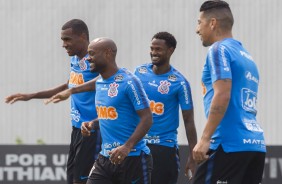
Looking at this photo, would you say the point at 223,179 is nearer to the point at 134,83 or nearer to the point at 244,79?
the point at 244,79

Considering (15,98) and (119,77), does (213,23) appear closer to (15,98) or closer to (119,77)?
(119,77)

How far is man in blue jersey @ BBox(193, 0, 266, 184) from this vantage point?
705cm

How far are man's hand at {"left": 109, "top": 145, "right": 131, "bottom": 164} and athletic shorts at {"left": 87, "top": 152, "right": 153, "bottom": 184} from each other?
1.27 feet

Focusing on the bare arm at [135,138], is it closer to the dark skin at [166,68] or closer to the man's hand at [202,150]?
the man's hand at [202,150]

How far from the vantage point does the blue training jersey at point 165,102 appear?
1027 centimetres

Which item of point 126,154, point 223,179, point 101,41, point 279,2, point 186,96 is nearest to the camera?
point 223,179

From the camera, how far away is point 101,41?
29.1 feet

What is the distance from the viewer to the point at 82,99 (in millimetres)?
10320

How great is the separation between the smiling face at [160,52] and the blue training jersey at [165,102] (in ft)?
0.50

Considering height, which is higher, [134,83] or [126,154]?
[134,83]

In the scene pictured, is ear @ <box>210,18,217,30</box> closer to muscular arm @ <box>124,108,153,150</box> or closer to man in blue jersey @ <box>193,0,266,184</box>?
man in blue jersey @ <box>193,0,266,184</box>

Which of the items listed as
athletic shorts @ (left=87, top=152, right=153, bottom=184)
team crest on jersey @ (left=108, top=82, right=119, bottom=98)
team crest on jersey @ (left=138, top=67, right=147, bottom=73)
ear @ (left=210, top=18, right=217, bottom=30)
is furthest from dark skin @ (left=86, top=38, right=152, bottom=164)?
team crest on jersey @ (left=138, top=67, right=147, bottom=73)

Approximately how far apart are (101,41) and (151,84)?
5.24ft

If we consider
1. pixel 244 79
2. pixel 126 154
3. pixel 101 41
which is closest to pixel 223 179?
pixel 244 79
